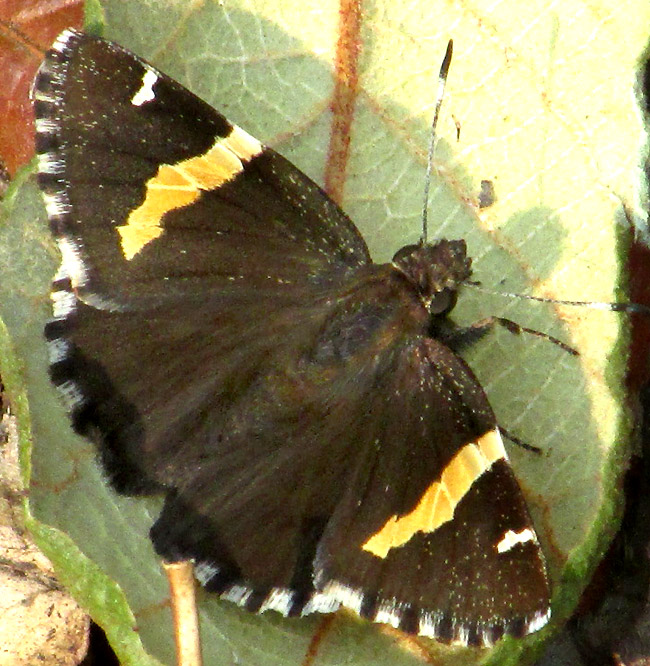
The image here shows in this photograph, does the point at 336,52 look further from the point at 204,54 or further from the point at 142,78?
the point at 142,78

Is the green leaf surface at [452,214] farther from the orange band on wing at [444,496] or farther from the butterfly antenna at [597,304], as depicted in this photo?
the orange band on wing at [444,496]

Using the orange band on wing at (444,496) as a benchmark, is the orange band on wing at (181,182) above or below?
above

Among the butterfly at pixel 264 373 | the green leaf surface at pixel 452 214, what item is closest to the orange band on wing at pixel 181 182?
the butterfly at pixel 264 373

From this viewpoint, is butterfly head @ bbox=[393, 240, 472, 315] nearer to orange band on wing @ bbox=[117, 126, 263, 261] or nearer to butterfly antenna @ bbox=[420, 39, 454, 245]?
butterfly antenna @ bbox=[420, 39, 454, 245]

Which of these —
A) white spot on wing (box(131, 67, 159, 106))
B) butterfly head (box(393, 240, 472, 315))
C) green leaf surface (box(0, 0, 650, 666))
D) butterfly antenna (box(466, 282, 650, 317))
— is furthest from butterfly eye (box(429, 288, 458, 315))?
white spot on wing (box(131, 67, 159, 106))

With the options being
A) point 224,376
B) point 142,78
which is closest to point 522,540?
point 224,376

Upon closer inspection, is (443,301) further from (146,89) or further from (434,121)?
(146,89)

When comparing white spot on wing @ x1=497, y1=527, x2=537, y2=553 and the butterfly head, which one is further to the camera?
the butterfly head
